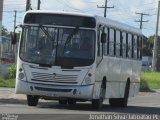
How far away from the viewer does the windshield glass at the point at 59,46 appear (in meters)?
22.5

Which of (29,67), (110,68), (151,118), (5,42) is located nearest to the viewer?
(151,118)

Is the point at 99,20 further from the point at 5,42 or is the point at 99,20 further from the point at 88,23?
the point at 5,42

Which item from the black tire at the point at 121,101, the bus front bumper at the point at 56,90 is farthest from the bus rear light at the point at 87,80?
the black tire at the point at 121,101

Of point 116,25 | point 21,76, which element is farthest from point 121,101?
point 21,76

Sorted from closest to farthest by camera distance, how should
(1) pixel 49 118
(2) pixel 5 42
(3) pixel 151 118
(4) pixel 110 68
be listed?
(1) pixel 49 118
(3) pixel 151 118
(4) pixel 110 68
(2) pixel 5 42

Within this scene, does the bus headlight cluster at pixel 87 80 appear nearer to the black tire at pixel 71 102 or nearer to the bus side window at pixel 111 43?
the black tire at pixel 71 102

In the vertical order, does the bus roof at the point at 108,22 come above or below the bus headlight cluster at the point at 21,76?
above

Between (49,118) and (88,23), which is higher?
(88,23)

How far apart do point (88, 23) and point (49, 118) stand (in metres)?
5.68

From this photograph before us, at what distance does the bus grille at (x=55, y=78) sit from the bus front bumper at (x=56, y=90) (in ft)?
0.56

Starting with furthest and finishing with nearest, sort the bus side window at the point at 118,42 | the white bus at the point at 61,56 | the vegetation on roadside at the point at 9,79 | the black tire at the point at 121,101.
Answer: the vegetation on roadside at the point at 9,79, the black tire at the point at 121,101, the bus side window at the point at 118,42, the white bus at the point at 61,56

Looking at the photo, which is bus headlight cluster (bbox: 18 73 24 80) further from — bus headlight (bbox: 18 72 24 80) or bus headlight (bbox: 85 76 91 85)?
bus headlight (bbox: 85 76 91 85)

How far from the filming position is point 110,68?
989 inches

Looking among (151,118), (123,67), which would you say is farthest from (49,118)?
(123,67)
